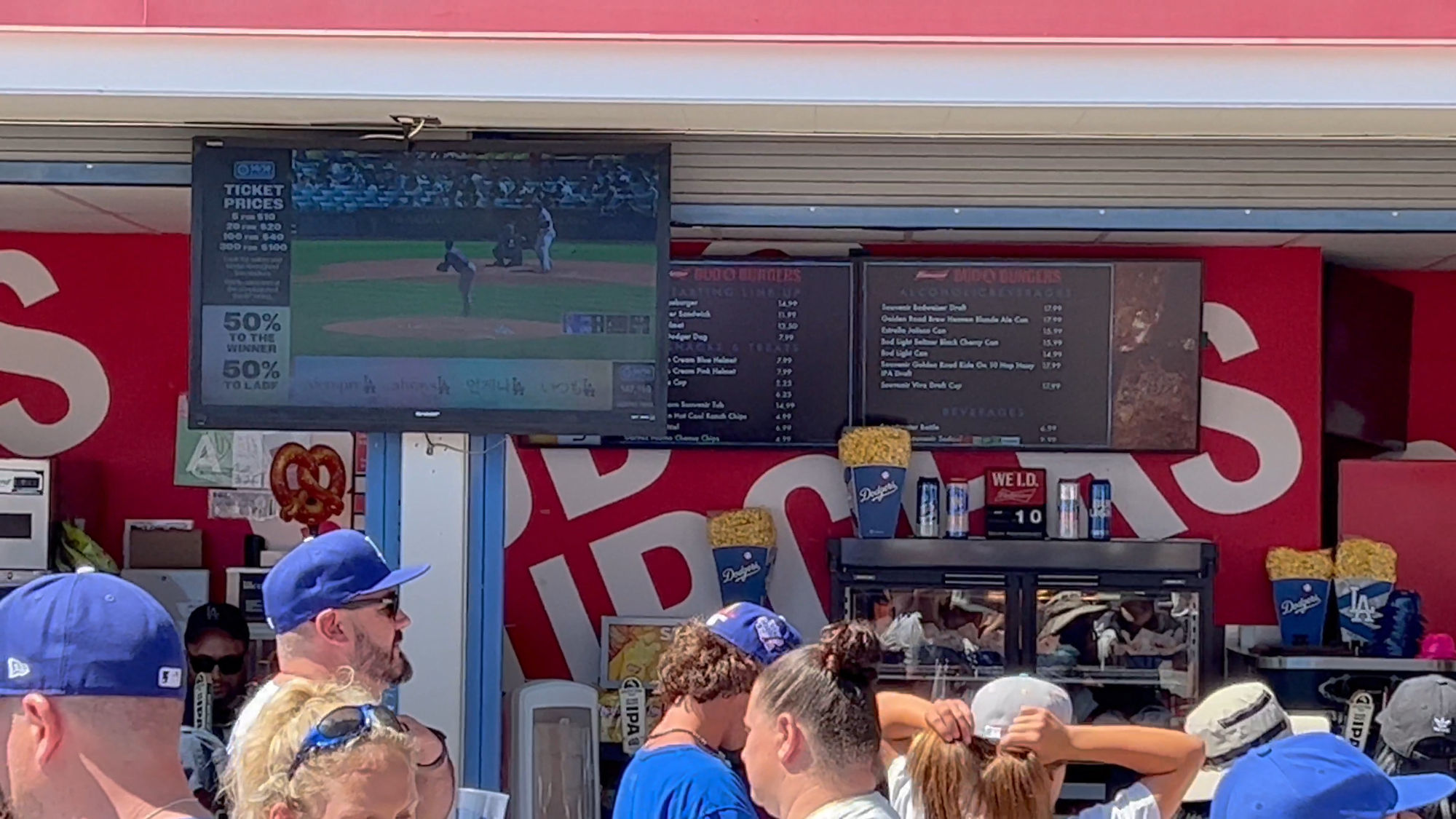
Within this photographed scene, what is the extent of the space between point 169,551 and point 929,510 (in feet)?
10.3

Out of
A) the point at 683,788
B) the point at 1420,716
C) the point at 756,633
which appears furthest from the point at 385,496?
the point at 1420,716

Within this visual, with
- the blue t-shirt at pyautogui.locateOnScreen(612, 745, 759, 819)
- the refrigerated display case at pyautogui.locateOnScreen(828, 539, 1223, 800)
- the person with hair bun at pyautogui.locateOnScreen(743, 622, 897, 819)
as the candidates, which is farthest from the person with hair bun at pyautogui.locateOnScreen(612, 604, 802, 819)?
the refrigerated display case at pyautogui.locateOnScreen(828, 539, 1223, 800)

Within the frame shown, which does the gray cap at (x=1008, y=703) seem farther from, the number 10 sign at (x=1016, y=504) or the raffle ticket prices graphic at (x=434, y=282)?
the number 10 sign at (x=1016, y=504)

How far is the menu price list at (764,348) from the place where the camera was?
666cm

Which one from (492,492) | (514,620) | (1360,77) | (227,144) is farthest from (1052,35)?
(514,620)

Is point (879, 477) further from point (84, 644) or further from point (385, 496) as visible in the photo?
point (84, 644)

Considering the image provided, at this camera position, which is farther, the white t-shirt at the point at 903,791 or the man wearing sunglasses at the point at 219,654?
the man wearing sunglasses at the point at 219,654

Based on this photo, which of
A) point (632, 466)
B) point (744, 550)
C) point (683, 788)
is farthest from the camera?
point (632, 466)

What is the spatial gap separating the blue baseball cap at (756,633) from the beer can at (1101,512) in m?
3.47

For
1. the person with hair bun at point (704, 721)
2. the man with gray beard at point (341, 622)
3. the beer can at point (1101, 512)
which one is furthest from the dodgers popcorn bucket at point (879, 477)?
the man with gray beard at point (341, 622)

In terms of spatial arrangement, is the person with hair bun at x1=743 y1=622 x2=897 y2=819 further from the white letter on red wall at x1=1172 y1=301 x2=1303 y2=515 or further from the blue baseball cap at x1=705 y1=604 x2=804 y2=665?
the white letter on red wall at x1=1172 y1=301 x2=1303 y2=515

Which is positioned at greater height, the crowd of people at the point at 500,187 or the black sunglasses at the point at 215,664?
the crowd of people at the point at 500,187

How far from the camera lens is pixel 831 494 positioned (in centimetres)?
684

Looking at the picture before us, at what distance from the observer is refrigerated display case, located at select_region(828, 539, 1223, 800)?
6.21 m
